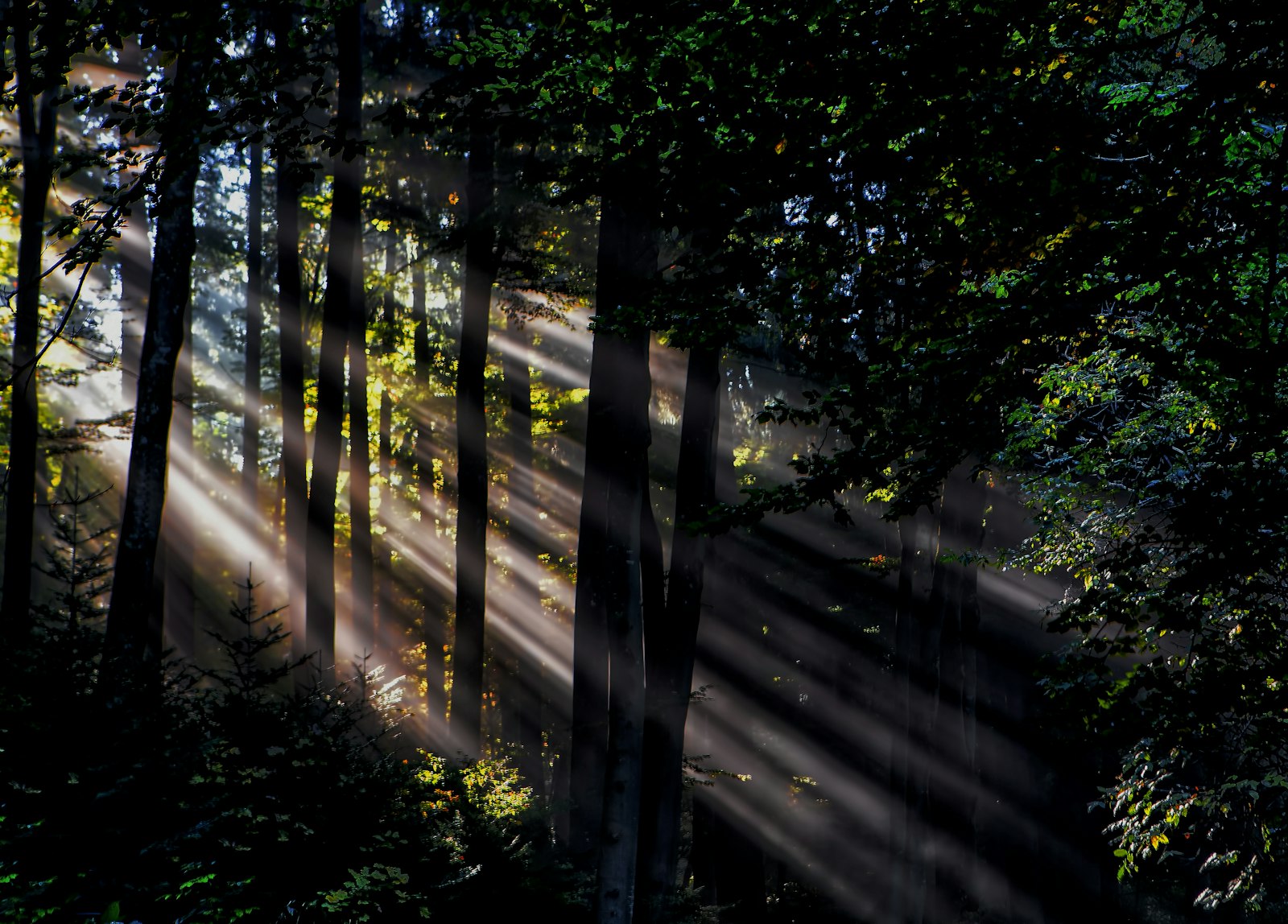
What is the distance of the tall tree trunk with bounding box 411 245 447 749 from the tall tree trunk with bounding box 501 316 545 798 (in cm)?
194

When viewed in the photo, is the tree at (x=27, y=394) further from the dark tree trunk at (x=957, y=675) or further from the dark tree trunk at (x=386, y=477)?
the dark tree trunk at (x=957, y=675)

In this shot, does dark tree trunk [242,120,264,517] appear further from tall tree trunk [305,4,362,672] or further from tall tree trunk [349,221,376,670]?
tall tree trunk [305,4,362,672]

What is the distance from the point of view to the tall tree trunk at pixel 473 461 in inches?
504

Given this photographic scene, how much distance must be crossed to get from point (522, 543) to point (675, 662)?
13.4 meters

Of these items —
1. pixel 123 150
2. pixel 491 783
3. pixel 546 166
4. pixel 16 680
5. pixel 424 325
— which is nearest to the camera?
pixel 123 150

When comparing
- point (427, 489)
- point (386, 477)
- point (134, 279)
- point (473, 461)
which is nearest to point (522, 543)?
point (427, 489)

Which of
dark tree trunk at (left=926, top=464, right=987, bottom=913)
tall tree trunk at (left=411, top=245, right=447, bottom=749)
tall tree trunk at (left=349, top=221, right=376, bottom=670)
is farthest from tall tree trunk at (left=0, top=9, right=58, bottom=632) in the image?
dark tree trunk at (left=926, top=464, right=987, bottom=913)

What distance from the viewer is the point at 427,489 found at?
83.6 ft

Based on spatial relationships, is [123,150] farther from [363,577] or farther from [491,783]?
[363,577]

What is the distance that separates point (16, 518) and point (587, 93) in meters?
11.5

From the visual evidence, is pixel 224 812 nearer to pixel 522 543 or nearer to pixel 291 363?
pixel 291 363

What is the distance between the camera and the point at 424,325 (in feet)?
66.7

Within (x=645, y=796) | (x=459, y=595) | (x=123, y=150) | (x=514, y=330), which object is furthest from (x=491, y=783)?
(x=514, y=330)

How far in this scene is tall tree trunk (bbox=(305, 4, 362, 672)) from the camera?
12797mm
